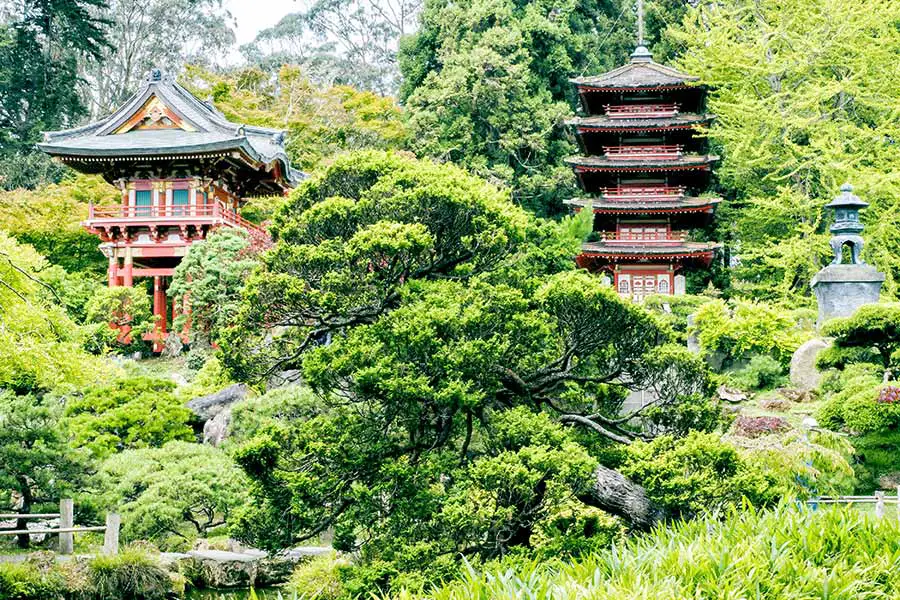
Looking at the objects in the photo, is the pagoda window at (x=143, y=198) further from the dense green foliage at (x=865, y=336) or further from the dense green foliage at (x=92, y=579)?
the dense green foliage at (x=865, y=336)

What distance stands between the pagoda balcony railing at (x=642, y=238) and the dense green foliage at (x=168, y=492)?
1440cm

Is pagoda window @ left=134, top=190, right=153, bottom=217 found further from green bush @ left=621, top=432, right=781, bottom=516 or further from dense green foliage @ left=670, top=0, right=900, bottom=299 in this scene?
green bush @ left=621, top=432, right=781, bottom=516

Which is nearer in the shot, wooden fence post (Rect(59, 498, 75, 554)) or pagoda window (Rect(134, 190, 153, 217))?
wooden fence post (Rect(59, 498, 75, 554))

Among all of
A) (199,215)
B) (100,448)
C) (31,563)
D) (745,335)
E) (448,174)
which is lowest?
(31,563)

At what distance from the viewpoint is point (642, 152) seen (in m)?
26.8

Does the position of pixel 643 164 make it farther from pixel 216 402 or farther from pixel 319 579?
pixel 319 579

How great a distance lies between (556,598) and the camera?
454 centimetres

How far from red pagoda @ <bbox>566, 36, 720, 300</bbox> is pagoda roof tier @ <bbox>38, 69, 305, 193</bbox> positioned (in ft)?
28.1

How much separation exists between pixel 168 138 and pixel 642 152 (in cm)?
1310

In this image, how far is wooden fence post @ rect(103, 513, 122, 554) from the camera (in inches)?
486

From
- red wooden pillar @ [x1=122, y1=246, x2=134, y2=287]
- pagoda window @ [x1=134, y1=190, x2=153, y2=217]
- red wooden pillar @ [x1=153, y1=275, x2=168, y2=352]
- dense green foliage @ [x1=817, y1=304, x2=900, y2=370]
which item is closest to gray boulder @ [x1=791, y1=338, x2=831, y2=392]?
dense green foliage @ [x1=817, y1=304, x2=900, y2=370]

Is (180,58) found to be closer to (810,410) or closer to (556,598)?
(810,410)

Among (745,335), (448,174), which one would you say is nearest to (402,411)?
(448,174)

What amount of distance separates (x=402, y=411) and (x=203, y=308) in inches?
536
